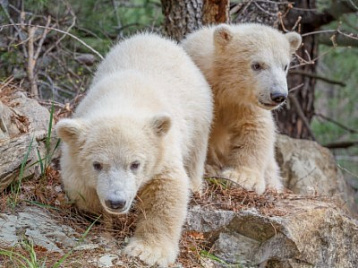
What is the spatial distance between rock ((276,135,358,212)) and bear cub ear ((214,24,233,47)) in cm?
229

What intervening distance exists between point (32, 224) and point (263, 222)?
171 cm

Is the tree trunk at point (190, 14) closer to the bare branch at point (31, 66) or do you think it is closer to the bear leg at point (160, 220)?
the bare branch at point (31, 66)

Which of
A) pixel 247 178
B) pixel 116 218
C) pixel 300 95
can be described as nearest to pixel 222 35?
pixel 247 178

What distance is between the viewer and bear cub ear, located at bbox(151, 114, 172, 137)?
452 centimetres

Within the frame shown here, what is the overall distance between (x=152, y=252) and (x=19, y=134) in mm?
1773

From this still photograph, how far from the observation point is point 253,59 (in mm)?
6047

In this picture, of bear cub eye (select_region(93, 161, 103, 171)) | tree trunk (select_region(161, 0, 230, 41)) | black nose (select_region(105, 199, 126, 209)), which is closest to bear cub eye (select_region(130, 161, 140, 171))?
bear cub eye (select_region(93, 161, 103, 171))

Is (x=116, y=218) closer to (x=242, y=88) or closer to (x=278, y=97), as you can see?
(x=278, y=97)

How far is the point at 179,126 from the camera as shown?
5.22 metres

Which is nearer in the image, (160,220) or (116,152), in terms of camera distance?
(116,152)

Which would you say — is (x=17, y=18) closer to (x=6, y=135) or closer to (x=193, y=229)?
(x=6, y=135)

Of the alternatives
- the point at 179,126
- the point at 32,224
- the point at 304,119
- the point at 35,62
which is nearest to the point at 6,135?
the point at 32,224

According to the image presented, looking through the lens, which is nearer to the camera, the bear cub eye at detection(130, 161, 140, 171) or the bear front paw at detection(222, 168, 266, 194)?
the bear cub eye at detection(130, 161, 140, 171)

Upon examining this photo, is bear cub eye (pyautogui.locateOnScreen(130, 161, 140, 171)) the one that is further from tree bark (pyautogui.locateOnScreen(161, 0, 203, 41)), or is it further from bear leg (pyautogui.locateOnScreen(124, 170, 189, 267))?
tree bark (pyautogui.locateOnScreen(161, 0, 203, 41))
